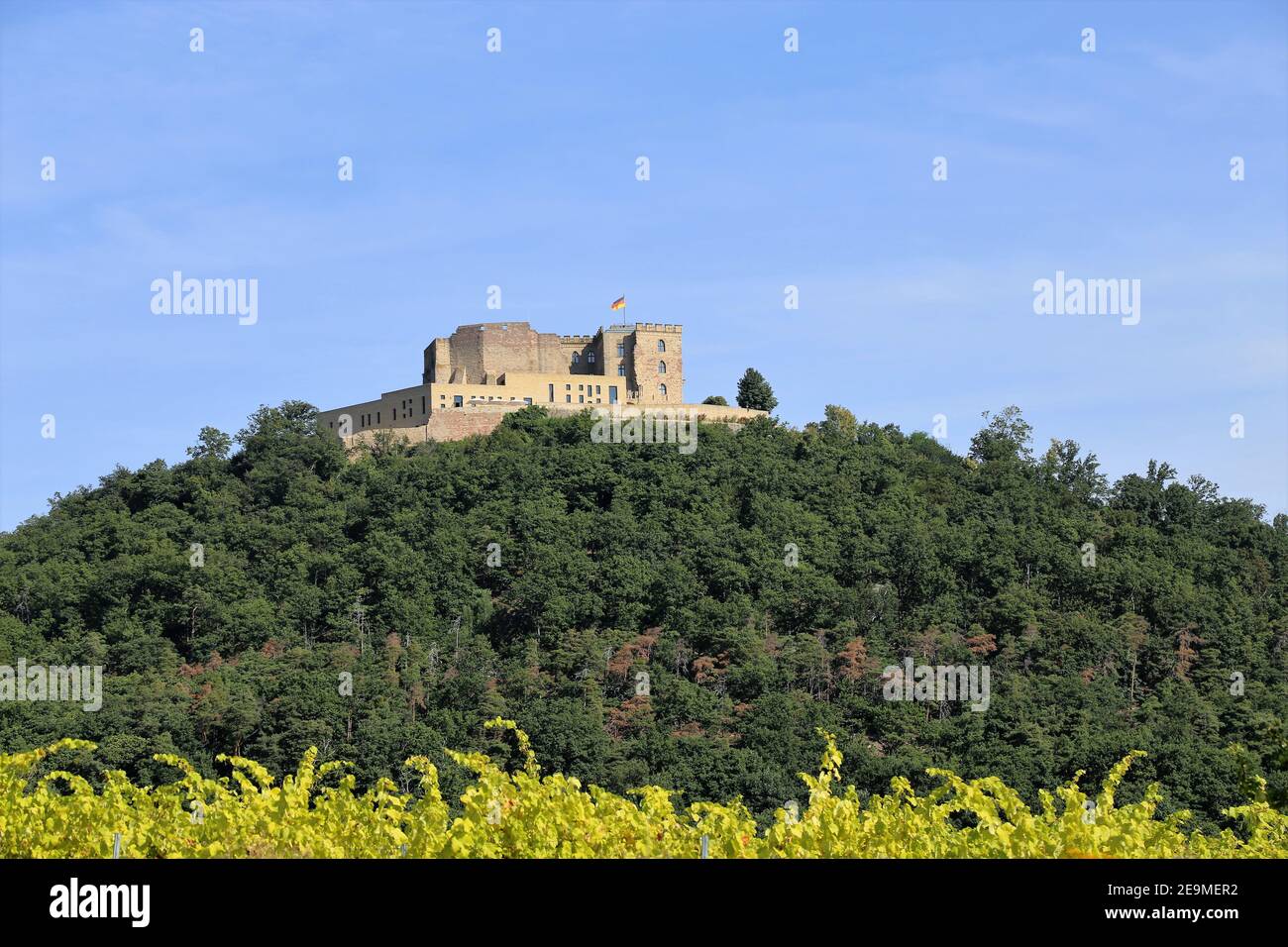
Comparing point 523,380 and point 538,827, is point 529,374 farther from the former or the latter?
point 538,827

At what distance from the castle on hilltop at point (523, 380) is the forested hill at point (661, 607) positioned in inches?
81.5

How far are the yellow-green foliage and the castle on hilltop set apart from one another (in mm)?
63540

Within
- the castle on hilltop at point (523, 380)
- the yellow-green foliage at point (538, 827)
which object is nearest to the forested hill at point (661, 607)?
the castle on hilltop at point (523, 380)

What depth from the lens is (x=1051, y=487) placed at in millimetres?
83062

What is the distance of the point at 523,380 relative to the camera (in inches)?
3241

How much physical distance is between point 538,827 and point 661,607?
5333 cm

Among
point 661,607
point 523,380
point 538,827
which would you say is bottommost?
point 538,827

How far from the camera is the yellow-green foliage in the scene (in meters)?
14.4

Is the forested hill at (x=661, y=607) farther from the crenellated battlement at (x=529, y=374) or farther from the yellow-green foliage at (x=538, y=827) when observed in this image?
the yellow-green foliage at (x=538, y=827)

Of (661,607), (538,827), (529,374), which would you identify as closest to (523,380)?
(529,374)
